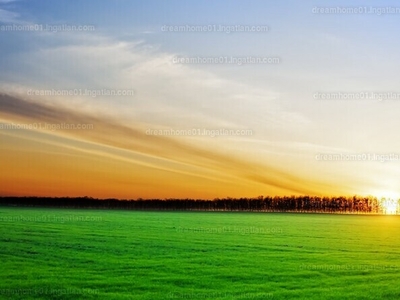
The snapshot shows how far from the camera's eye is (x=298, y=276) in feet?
71.9

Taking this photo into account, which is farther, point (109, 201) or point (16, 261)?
point (109, 201)

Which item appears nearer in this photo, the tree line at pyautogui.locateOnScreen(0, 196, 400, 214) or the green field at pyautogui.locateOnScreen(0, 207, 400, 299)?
the green field at pyautogui.locateOnScreen(0, 207, 400, 299)

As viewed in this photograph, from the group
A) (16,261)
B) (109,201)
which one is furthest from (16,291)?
(109,201)

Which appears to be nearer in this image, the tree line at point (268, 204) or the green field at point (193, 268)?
the green field at point (193, 268)

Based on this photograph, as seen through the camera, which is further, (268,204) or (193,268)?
(268,204)

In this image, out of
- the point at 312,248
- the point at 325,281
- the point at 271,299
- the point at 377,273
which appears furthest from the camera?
the point at 312,248

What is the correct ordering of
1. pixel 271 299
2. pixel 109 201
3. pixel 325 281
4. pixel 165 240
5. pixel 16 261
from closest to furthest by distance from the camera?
pixel 271 299 < pixel 325 281 < pixel 16 261 < pixel 165 240 < pixel 109 201

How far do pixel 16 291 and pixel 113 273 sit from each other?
4645mm

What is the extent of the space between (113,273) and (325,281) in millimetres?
8949

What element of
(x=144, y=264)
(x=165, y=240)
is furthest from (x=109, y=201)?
(x=144, y=264)

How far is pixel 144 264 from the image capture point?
957 inches

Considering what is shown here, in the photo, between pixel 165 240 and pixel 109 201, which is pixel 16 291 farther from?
pixel 109 201

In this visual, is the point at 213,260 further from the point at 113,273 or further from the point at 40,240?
the point at 40,240

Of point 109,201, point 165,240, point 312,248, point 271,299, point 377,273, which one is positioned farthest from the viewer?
point 109,201
